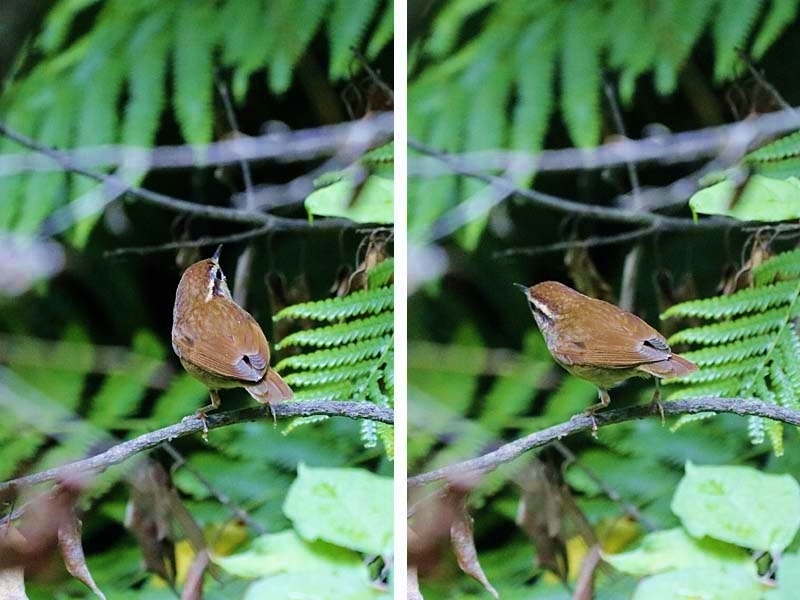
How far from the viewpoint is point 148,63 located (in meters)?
2.00

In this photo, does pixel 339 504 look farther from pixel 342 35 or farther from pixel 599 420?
pixel 342 35

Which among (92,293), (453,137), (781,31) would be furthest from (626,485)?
(92,293)

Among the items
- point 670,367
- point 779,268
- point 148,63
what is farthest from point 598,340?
point 148,63

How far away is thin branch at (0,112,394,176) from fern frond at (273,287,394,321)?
29 centimetres

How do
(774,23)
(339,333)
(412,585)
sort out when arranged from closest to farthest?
1. (774,23)
2. (339,333)
3. (412,585)

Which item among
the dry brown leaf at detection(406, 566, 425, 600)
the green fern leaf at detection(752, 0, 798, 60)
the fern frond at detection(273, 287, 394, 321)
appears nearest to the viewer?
the green fern leaf at detection(752, 0, 798, 60)

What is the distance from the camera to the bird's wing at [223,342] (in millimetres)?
1926

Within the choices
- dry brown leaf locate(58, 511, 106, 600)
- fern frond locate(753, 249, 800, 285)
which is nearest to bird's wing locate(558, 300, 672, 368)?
fern frond locate(753, 249, 800, 285)

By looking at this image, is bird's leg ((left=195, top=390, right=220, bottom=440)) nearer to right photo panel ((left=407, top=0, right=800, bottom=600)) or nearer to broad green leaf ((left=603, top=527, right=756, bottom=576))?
right photo panel ((left=407, top=0, right=800, bottom=600))

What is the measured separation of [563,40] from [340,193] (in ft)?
1.80

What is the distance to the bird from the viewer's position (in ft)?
6.38

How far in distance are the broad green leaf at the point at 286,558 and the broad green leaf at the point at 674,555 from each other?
54 centimetres

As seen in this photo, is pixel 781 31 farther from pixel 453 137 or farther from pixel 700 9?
pixel 453 137

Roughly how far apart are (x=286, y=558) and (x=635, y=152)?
3.53 feet
